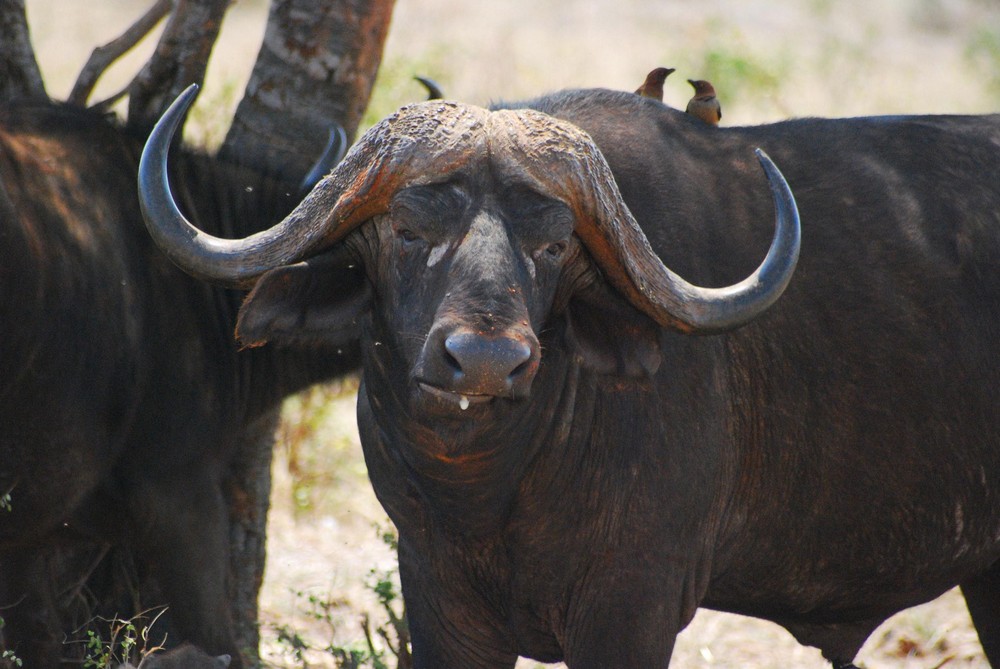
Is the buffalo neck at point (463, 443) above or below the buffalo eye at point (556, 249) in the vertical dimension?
below

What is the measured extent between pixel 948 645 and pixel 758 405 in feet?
8.93

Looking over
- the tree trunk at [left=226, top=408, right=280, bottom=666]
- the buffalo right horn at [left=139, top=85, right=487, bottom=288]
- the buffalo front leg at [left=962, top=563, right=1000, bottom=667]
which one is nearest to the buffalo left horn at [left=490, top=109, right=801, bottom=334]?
the buffalo right horn at [left=139, top=85, right=487, bottom=288]

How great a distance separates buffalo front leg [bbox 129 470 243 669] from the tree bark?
1.60m

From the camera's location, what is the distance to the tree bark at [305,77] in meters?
5.89

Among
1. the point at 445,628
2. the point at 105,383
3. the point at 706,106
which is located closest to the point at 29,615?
the point at 105,383

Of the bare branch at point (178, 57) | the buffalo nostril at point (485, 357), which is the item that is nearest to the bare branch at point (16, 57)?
the bare branch at point (178, 57)

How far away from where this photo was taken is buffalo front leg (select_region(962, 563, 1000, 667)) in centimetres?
497

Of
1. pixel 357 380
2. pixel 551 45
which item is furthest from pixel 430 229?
pixel 551 45

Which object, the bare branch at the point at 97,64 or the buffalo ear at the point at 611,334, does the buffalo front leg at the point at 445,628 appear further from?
the bare branch at the point at 97,64

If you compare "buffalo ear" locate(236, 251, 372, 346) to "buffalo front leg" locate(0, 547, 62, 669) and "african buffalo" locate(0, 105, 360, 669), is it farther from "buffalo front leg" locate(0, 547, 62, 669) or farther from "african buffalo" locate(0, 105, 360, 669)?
"buffalo front leg" locate(0, 547, 62, 669)

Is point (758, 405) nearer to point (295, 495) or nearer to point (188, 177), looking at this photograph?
point (188, 177)

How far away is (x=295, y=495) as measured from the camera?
7660 mm

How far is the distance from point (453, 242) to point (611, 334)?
1.83ft

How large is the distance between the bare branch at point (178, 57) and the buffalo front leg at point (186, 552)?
1.83 meters
